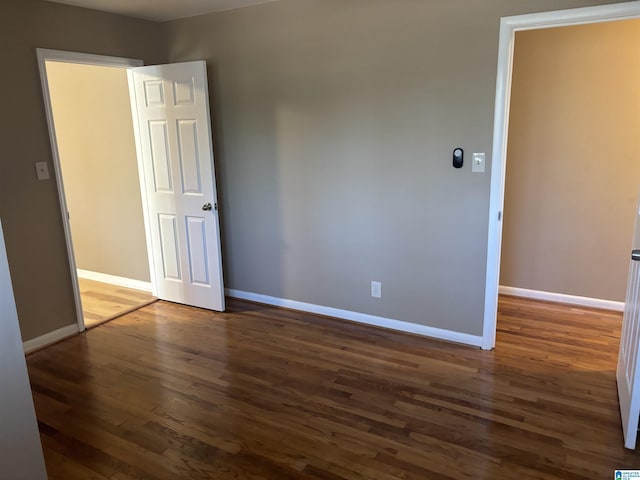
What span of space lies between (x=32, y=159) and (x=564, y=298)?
4279 millimetres

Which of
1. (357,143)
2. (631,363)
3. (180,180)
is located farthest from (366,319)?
(180,180)

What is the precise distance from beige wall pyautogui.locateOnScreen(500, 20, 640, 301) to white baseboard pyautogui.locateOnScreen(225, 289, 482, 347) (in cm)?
126

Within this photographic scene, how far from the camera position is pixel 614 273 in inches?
146

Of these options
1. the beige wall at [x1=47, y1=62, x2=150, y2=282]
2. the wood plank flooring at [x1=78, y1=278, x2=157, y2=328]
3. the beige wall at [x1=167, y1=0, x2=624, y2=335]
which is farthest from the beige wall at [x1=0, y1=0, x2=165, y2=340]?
the beige wall at [x1=167, y1=0, x2=624, y2=335]

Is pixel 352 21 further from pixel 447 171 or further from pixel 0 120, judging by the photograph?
pixel 0 120

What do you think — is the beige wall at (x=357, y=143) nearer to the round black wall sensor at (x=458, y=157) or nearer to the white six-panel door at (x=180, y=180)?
the round black wall sensor at (x=458, y=157)

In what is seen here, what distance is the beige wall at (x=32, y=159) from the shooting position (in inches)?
118

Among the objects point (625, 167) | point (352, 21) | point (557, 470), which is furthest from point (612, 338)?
point (352, 21)

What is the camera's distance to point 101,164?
172 inches

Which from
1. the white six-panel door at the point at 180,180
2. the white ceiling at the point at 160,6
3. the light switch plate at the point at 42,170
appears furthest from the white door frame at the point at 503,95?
the light switch plate at the point at 42,170

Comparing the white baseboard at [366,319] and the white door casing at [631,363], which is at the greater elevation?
the white door casing at [631,363]

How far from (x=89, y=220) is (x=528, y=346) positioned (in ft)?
13.7

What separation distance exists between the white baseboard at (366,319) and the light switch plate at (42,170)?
5.72 ft

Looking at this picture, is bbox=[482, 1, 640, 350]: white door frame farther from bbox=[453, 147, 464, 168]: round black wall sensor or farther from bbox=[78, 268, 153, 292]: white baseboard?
bbox=[78, 268, 153, 292]: white baseboard
